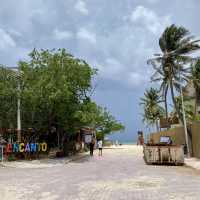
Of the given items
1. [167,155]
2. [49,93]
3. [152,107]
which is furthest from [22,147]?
[152,107]

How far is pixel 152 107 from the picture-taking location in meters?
80.2

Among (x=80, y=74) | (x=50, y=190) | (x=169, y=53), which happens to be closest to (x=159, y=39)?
(x=169, y=53)

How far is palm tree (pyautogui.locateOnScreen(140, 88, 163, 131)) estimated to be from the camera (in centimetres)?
8031

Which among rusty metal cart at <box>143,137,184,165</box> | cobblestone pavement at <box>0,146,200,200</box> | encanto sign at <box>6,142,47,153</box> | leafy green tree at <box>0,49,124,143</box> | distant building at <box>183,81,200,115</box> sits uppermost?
distant building at <box>183,81,200,115</box>

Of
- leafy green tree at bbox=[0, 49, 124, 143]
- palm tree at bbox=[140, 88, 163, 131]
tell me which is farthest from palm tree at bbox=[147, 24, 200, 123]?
palm tree at bbox=[140, 88, 163, 131]

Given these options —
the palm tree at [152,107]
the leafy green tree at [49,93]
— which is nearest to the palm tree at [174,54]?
the leafy green tree at [49,93]

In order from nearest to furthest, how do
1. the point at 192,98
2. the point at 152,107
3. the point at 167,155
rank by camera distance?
1. the point at 167,155
2. the point at 192,98
3. the point at 152,107

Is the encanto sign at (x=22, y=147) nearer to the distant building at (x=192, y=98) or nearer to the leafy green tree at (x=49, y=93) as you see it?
the leafy green tree at (x=49, y=93)

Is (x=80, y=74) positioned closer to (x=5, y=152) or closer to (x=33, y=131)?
(x=33, y=131)

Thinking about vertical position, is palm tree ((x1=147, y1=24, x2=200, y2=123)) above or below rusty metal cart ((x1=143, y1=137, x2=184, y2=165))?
above

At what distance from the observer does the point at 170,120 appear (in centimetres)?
5778

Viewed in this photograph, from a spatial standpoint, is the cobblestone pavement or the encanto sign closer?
the cobblestone pavement

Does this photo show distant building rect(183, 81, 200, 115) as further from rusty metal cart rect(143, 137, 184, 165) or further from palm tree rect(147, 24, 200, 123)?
rusty metal cart rect(143, 137, 184, 165)

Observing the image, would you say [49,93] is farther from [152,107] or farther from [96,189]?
[152,107]
